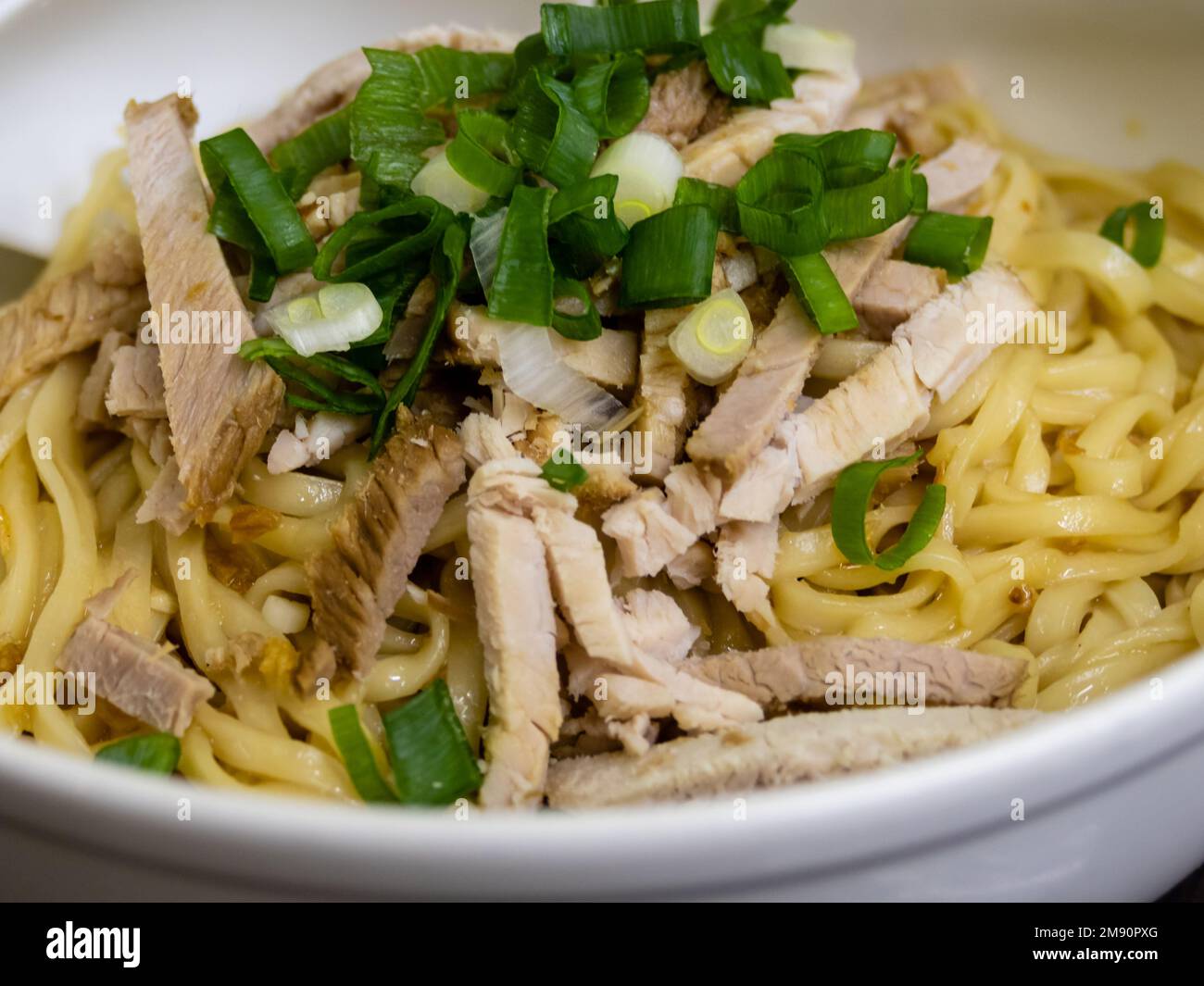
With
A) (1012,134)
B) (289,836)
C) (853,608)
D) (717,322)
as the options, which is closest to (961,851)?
(853,608)

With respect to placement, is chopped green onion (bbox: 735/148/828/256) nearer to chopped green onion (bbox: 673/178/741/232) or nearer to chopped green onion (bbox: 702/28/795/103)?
chopped green onion (bbox: 673/178/741/232)

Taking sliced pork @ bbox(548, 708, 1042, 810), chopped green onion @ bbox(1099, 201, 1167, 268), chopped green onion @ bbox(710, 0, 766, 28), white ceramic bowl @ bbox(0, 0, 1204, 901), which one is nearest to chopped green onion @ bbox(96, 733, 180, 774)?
white ceramic bowl @ bbox(0, 0, 1204, 901)

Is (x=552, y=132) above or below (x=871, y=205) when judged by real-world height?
above

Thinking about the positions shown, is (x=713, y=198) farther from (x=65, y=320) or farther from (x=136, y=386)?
(x=65, y=320)

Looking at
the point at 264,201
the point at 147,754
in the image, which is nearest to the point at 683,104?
the point at 264,201

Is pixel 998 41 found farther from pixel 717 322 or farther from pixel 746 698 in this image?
pixel 746 698

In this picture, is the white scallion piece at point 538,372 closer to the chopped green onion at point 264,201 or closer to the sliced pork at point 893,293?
the chopped green onion at point 264,201
